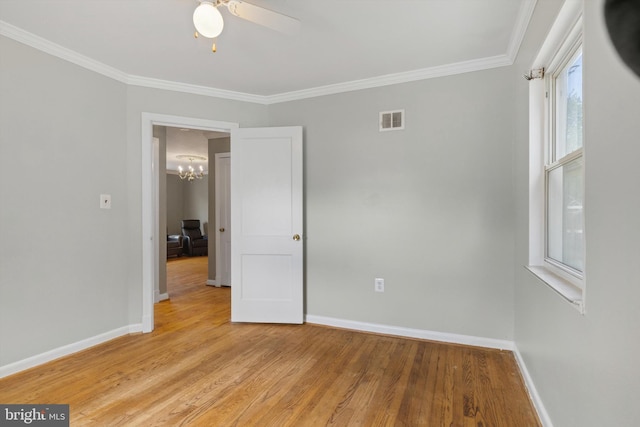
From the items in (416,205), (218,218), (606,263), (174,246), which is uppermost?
(416,205)

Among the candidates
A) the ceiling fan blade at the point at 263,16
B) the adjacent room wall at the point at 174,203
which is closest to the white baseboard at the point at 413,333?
the ceiling fan blade at the point at 263,16

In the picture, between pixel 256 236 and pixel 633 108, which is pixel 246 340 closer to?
pixel 256 236

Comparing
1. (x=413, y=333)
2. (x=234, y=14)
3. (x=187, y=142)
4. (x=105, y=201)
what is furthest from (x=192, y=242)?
(x=234, y=14)

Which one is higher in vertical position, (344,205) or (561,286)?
(344,205)

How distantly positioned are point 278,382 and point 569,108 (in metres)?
2.43

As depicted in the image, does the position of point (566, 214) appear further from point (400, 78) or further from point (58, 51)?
point (58, 51)

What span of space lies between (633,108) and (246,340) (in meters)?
2.95

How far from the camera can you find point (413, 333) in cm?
300

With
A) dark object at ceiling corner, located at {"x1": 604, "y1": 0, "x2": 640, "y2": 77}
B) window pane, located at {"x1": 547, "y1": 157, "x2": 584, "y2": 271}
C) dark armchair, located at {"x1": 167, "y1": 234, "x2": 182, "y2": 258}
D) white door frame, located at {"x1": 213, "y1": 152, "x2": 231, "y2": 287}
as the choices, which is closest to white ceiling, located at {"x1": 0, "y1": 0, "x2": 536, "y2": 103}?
window pane, located at {"x1": 547, "y1": 157, "x2": 584, "y2": 271}

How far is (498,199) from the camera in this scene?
8.86 ft

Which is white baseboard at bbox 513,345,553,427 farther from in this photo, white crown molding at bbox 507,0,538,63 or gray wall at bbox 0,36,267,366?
gray wall at bbox 0,36,267,366

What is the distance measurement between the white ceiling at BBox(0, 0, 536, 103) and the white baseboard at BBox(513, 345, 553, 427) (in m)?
2.27

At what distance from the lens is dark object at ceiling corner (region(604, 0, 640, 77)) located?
0.24 m

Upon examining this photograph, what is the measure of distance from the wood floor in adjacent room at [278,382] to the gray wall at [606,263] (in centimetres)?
68
